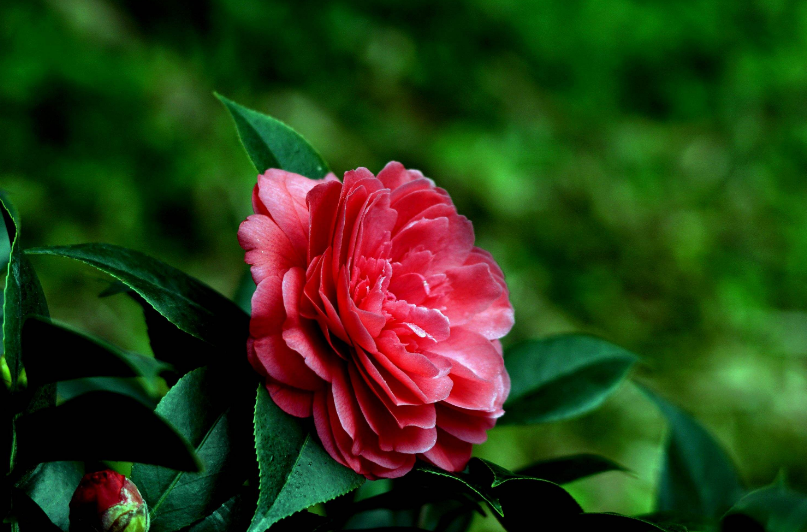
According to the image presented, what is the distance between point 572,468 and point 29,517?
382mm

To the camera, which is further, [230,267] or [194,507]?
[230,267]

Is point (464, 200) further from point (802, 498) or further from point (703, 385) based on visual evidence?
point (802, 498)

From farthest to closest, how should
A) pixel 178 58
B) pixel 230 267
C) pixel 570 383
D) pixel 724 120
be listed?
1. pixel 724 120
2. pixel 178 58
3. pixel 230 267
4. pixel 570 383

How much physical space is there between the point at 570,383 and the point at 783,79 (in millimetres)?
2505

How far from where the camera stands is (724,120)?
2.57 metres

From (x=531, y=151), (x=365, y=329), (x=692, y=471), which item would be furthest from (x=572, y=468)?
(x=531, y=151)

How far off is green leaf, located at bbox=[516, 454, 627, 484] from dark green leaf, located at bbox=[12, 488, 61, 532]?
0.32 metres

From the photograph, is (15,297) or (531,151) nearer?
(15,297)

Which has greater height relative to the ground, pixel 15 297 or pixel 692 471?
pixel 15 297

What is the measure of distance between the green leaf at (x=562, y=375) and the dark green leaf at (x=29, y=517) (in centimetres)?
Answer: 37

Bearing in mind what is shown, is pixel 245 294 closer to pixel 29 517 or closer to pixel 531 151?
pixel 29 517

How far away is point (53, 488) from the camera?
422mm

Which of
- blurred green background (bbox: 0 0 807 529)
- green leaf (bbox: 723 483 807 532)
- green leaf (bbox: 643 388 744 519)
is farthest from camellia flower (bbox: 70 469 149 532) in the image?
blurred green background (bbox: 0 0 807 529)

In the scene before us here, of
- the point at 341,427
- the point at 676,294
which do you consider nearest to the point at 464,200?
the point at 676,294
